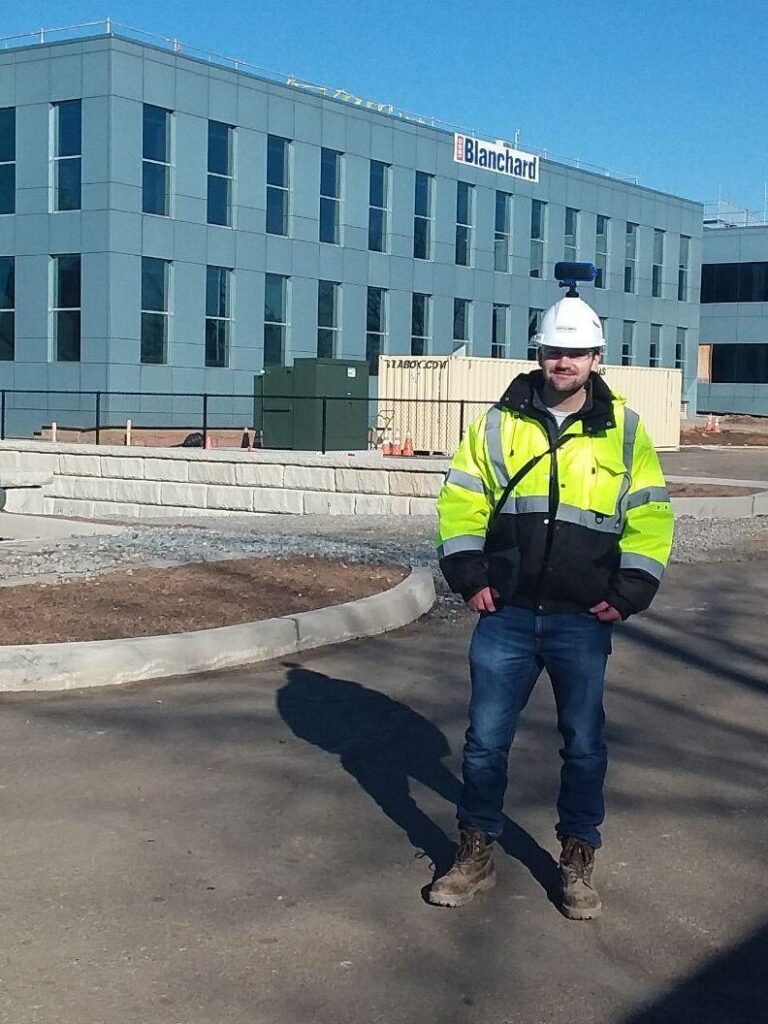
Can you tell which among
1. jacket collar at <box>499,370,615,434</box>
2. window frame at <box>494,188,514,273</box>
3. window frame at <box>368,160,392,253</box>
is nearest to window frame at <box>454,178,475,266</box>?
window frame at <box>494,188,514,273</box>

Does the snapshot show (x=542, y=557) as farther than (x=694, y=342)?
No

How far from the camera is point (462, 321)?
45.0m

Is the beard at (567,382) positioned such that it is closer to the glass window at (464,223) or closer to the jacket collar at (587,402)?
the jacket collar at (587,402)

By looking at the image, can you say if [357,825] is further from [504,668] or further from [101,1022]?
[101,1022]

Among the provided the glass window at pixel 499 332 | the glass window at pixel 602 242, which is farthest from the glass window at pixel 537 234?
the glass window at pixel 602 242

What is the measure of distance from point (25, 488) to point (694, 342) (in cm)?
4239

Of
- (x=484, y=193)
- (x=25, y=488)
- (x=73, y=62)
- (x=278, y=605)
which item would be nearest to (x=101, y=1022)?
(x=278, y=605)

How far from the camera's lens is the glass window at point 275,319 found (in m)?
38.5

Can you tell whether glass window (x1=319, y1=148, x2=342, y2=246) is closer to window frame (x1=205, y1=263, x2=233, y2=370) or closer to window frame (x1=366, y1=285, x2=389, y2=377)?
window frame (x1=366, y1=285, x2=389, y2=377)

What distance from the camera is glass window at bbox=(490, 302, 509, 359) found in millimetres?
46188

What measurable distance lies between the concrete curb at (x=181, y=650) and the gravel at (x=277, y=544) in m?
2.25

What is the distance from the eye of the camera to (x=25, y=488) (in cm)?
2052

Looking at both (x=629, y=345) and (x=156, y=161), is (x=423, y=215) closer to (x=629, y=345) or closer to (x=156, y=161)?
(x=156, y=161)

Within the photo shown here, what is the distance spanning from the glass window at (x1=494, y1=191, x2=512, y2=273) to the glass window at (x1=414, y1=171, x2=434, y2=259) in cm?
359
